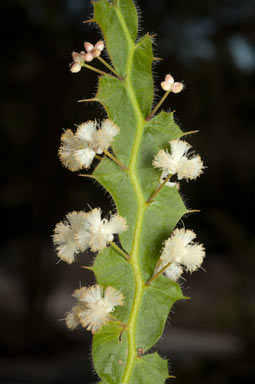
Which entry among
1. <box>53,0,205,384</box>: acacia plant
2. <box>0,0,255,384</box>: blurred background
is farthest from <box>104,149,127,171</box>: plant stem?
<box>0,0,255,384</box>: blurred background

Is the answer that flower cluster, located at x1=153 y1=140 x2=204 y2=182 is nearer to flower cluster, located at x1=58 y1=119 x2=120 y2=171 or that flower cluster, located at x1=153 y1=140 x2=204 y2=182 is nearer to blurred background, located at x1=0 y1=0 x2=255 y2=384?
flower cluster, located at x1=58 y1=119 x2=120 y2=171

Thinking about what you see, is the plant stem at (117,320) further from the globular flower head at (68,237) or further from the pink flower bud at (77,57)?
the pink flower bud at (77,57)

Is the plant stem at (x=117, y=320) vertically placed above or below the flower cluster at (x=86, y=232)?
below

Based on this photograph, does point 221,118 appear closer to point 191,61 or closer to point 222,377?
point 191,61

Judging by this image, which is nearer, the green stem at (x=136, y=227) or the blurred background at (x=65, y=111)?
the green stem at (x=136, y=227)

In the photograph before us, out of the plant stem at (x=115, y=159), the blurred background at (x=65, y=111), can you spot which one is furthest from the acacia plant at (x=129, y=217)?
the blurred background at (x=65, y=111)

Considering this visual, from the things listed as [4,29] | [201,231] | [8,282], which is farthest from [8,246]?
[4,29]

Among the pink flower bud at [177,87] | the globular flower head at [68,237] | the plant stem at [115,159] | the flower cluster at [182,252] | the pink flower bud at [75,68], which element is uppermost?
the pink flower bud at [177,87]
